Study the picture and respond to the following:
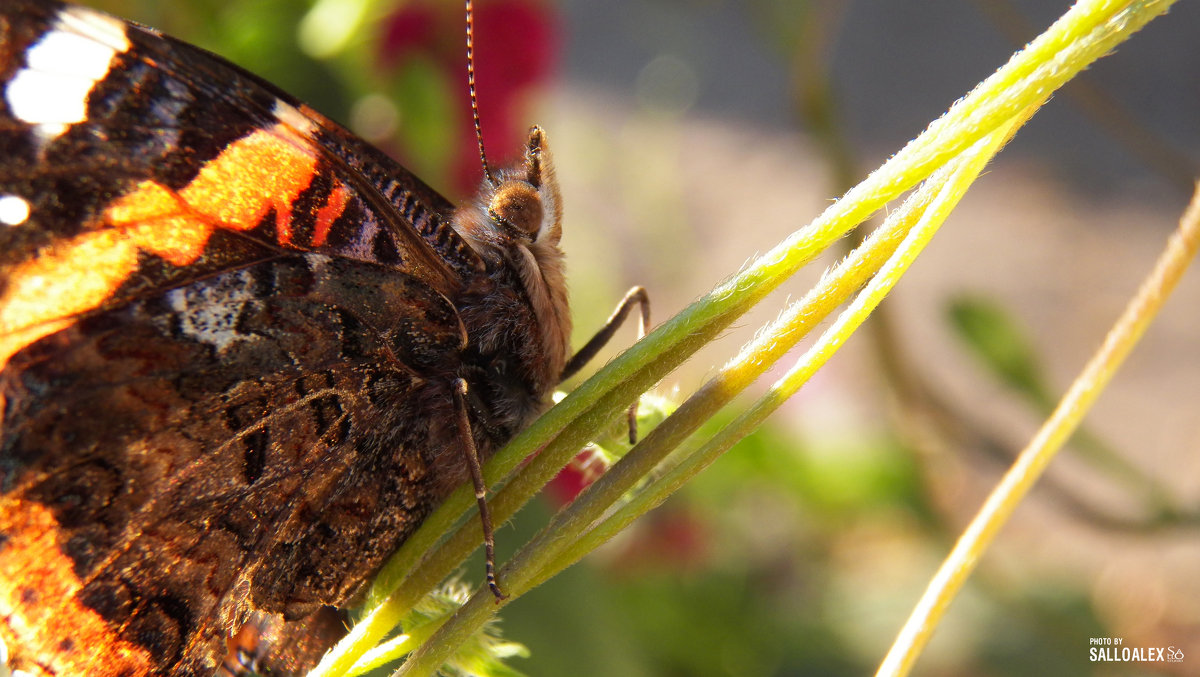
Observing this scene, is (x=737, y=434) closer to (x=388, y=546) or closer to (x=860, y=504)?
(x=388, y=546)

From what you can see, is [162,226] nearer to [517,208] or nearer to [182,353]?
[182,353]

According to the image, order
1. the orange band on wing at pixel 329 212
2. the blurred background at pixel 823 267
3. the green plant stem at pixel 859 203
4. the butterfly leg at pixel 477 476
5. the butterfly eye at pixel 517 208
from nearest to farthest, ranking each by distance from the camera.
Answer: the green plant stem at pixel 859 203
the butterfly leg at pixel 477 476
the orange band on wing at pixel 329 212
the butterfly eye at pixel 517 208
the blurred background at pixel 823 267

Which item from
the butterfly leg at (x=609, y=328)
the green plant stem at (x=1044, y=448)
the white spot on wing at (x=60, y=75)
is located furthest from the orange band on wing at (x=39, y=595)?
the green plant stem at (x=1044, y=448)

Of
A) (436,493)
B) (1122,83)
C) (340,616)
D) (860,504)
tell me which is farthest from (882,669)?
(1122,83)

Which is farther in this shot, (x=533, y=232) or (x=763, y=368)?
(x=533, y=232)

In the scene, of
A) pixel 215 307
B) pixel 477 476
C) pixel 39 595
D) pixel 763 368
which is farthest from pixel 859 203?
pixel 39 595

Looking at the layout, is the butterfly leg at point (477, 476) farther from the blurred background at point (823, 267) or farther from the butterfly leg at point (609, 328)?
the blurred background at point (823, 267)

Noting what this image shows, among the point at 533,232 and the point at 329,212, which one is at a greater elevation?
the point at 533,232

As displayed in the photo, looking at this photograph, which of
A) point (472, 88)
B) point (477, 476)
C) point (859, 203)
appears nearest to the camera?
point (859, 203)

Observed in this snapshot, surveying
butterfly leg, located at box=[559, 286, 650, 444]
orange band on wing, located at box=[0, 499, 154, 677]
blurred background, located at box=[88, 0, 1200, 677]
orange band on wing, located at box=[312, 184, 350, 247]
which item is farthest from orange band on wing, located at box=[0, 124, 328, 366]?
blurred background, located at box=[88, 0, 1200, 677]

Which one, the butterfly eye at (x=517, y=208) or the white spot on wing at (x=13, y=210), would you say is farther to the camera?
the butterfly eye at (x=517, y=208)
